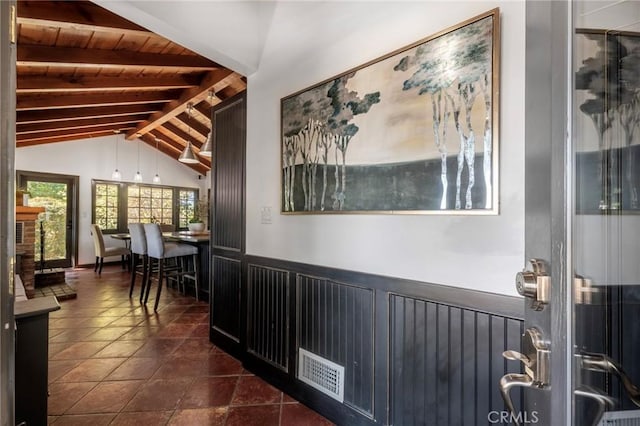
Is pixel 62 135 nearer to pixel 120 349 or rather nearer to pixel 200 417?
pixel 120 349

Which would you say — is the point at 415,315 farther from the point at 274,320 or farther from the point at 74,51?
the point at 74,51

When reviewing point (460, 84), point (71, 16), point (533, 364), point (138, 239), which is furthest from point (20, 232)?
point (533, 364)

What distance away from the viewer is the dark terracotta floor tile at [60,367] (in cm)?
224

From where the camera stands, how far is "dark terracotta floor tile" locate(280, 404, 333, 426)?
1.76 meters

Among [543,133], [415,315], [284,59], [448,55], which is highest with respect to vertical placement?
[284,59]

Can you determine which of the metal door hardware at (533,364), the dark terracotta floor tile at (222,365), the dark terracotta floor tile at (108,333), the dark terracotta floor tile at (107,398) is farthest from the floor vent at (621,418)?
the dark terracotta floor tile at (108,333)

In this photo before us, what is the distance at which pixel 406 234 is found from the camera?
142 centimetres

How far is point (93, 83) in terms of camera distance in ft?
12.3

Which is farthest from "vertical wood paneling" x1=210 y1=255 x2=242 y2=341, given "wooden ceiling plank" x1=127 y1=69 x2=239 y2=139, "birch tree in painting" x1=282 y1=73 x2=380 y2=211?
"wooden ceiling plank" x1=127 y1=69 x2=239 y2=139

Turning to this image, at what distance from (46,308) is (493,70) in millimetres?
2198

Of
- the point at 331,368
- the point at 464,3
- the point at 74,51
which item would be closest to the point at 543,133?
the point at 464,3

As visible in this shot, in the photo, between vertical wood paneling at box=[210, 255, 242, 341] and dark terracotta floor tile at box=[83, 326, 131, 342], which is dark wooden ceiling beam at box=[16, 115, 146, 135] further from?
vertical wood paneling at box=[210, 255, 242, 341]

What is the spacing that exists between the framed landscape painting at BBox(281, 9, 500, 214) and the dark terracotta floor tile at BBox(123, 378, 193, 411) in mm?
1577

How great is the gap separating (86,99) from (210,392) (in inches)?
183
